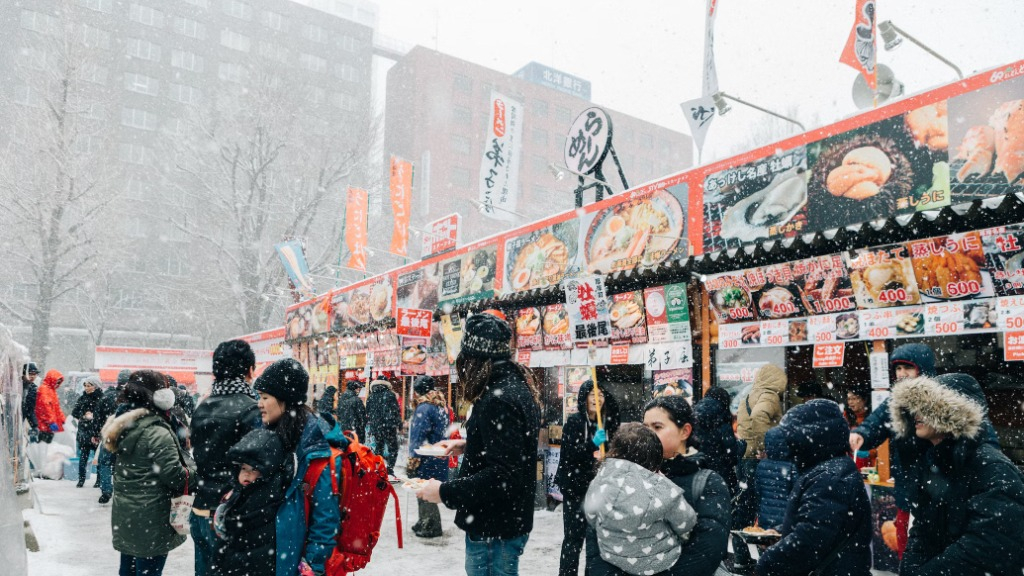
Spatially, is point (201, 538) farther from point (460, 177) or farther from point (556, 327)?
point (460, 177)

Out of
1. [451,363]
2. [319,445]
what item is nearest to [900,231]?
[319,445]

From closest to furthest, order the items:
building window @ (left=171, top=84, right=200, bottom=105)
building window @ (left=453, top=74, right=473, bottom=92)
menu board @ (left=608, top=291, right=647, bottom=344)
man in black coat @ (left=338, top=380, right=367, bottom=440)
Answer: menu board @ (left=608, top=291, right=647, bottom=344), man in black coat @ (left=338, top=380, right=367, bottom=440), building window @ (left=171, top=84, right=200, bottom=105), building window @ (left=453, top=74, right=473, bottom=92)

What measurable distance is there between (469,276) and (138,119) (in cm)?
4873

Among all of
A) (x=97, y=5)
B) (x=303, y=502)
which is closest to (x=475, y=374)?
(x=303, y=502)

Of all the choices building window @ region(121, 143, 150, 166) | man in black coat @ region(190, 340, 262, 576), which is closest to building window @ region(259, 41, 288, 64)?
building window @ region(121, 143, 150, 166)

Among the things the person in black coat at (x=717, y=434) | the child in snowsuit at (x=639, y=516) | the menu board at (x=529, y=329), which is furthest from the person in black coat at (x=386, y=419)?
the child in snowsuit at (x=639, y=516)

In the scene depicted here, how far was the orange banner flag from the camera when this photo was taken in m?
8.38

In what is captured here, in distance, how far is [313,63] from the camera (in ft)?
191

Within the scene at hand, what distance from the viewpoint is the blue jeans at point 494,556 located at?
308 centimetres

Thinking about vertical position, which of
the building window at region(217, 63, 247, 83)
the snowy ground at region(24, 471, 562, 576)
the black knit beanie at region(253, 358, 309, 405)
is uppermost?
the building window at region(217, 63, 247, 83)

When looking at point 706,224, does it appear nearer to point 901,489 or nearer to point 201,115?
point 901,489

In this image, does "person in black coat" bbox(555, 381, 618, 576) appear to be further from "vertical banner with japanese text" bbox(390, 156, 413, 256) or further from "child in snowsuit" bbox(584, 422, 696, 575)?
"vertical banner with japanese text" bbox(390, 156, 413, 256)

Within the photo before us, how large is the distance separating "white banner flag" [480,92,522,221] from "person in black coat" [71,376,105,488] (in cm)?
800

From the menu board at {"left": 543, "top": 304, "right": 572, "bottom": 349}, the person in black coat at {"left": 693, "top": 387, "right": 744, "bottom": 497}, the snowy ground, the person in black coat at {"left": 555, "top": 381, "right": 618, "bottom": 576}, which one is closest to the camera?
the person in black coat at {"left": 555, "top": 381, "right": 618, "bottom": 576}
